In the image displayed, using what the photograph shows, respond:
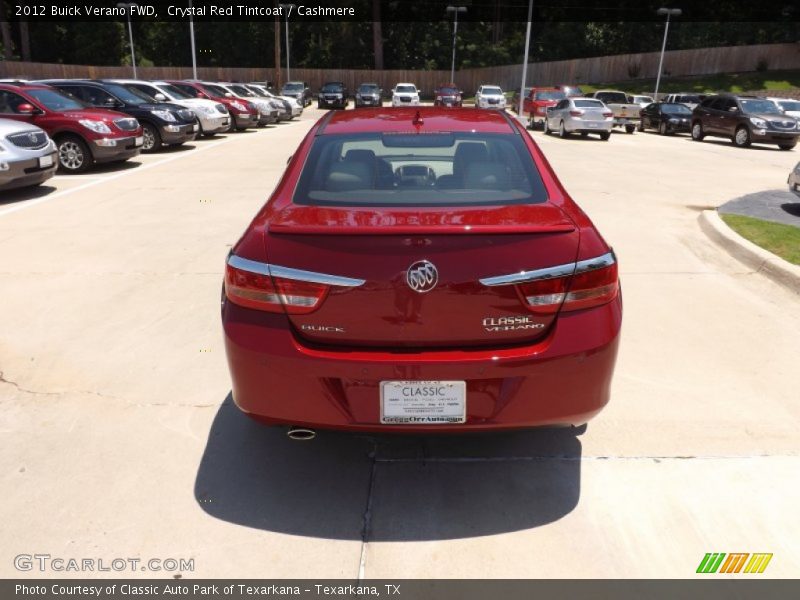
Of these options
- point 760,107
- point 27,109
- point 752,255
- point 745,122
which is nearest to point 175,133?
point 27,109

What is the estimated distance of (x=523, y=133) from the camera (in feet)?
12.8

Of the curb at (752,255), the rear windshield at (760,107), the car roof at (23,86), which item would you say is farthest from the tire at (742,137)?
the car roof at (23,86)

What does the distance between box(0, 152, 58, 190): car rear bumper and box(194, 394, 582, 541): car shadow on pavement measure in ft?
26.3

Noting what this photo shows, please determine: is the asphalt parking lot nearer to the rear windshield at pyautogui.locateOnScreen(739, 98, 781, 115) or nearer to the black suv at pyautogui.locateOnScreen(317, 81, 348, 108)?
the rear windshield at pyautogui.locateOnScreen(739, 98, 781, 115)

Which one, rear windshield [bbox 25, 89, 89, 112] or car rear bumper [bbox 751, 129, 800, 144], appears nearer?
rear windshield [bbox 25, 89, 89, 112]

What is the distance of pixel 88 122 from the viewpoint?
12.9 metres

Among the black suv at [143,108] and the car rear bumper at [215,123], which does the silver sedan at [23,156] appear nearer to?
the black suv at [143,108]

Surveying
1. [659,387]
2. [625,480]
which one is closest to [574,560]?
[625,480]

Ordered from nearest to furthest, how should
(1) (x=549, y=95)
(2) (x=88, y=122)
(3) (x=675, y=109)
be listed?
(2) (x=88, y=122)
(3) (x=675, y=109)
(1) (x=549, y=95)

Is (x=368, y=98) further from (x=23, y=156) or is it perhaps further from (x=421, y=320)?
(x=421, y=320)

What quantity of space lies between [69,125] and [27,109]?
2.83 feet

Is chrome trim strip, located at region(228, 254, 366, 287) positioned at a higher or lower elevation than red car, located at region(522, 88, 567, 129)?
higher

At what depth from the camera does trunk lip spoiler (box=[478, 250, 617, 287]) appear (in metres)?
2.74

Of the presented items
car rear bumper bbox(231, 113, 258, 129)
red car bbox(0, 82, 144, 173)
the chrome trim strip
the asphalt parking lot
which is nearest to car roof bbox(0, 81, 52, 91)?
red car bbox(0, 82, 144, 173)
